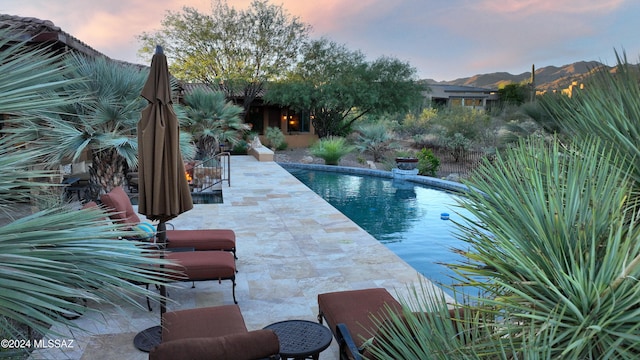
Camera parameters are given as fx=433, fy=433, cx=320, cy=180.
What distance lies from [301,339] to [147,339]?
155 cm

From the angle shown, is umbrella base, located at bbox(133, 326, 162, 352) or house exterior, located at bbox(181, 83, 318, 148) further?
house exterior, located at bbox(181, 83, 318, 148)

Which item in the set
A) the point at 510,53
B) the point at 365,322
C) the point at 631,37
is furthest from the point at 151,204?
the point at 510,53

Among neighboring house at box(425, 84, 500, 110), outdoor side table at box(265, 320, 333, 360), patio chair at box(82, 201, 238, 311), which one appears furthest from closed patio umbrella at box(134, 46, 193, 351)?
neighboring house at box(425, 84, 500, 110)

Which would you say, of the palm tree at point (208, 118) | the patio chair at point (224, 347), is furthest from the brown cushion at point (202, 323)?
the palm tree at point (208, 118)

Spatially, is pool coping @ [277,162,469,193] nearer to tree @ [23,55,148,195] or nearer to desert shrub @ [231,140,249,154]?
desert shrub @ [231,140,249,154]

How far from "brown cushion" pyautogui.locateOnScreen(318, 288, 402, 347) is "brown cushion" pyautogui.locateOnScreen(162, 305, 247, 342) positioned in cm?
76

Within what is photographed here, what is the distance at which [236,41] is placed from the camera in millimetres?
27734

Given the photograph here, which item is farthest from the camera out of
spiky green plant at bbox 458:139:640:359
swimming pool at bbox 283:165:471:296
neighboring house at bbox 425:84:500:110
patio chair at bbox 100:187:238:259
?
neighboring house at bbox 425:84:500:110

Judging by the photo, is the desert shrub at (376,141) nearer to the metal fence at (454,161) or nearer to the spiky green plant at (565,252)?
the metal fence at (454,161)

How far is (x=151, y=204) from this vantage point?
4.37m

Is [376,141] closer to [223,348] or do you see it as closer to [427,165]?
[427,165]

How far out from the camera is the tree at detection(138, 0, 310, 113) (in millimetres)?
27516

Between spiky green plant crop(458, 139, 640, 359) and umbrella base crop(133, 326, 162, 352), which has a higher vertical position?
spiky green plant crop(458, 139, 640, 359)

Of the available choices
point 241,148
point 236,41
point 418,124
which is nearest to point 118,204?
point 241,148
